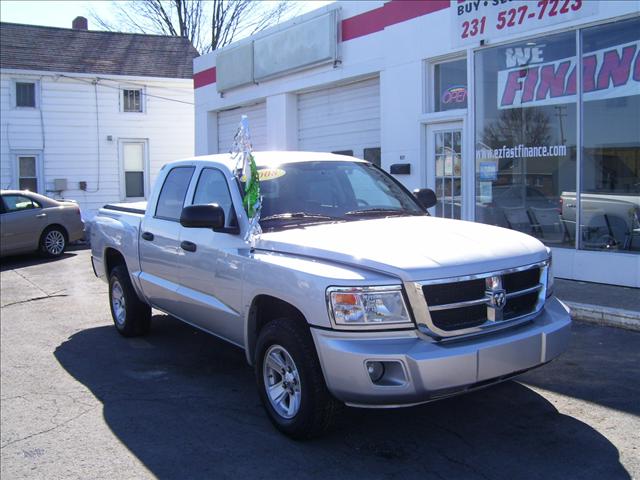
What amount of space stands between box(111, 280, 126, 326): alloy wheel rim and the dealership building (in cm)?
534

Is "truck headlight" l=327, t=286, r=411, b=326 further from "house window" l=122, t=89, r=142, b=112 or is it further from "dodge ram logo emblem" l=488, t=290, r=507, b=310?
"house window" l=122, t=89, r=142, b=112

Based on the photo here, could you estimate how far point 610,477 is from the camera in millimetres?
3619

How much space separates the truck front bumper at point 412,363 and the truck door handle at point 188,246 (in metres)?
1.86

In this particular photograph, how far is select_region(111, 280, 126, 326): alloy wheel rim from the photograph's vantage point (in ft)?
23.8

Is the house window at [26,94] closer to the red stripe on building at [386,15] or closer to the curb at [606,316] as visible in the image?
the red stripe on building at [386,15]

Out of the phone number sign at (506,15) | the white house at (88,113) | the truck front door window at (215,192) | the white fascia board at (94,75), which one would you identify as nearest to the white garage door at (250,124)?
the phone number sign at (506,15)

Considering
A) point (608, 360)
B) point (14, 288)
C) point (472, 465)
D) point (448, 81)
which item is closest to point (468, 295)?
point (472, 465)

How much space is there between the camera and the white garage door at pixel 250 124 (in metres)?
15.2

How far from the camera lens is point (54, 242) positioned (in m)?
14.8

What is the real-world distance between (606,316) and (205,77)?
1322cm

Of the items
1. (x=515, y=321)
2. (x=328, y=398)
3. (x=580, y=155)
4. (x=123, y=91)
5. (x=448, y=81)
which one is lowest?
(x=328, y=398)

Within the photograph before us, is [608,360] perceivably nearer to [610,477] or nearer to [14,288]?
[610,477]

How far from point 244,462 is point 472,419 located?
160 cm

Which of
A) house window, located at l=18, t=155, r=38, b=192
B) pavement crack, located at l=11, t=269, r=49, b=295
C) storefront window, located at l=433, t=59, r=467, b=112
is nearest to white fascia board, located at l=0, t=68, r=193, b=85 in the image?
house window, located at l=18, t=155, r=38, b=192
